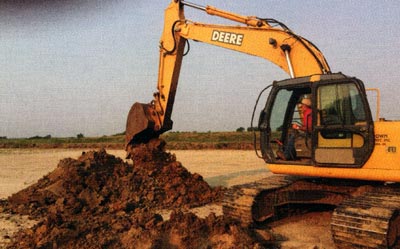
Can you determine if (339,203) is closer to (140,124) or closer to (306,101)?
(306,101)

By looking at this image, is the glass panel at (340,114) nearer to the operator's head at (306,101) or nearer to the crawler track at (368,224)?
the operator's head at (306,101)

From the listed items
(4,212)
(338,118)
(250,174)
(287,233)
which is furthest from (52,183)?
(250,174)

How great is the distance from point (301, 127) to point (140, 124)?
4290 mm

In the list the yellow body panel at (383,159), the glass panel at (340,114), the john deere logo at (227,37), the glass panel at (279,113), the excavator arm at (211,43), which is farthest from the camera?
the john deere logo at (227,37)

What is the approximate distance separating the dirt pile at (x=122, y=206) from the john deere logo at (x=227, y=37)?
290cm

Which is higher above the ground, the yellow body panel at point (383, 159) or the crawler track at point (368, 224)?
the yellow body panel at point (383, 159)

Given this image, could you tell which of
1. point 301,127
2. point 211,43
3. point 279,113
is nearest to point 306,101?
point 301,127

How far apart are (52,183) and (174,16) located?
15.7ft

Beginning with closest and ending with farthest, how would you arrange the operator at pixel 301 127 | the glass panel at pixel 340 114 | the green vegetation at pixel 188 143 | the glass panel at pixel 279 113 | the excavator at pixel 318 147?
the excavator at pixel 318 147 < the glass panel at pixel 340 114 < the operator at pixel 301 127 < the glass panel at pixel 279 113 < the green vegetation at pixel 188 143

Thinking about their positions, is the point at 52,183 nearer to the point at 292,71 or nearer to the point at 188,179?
the point at 188,179

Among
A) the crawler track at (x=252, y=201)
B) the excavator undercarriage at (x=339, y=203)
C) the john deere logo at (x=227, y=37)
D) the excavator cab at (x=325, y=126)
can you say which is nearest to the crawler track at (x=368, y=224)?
the excavator undercarriage at (x=339, y=203)

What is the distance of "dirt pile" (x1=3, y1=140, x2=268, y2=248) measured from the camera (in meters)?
5.54

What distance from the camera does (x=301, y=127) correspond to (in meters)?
6.79

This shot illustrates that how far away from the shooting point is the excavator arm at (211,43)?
304 inches
